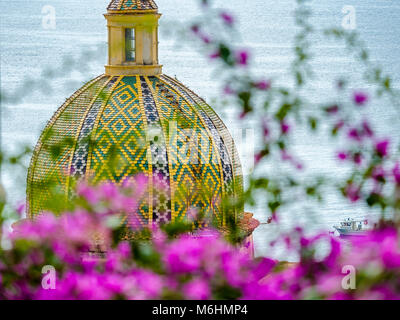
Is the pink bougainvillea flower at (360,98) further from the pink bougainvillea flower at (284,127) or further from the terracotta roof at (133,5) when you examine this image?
the terracotta roof at (133,5)

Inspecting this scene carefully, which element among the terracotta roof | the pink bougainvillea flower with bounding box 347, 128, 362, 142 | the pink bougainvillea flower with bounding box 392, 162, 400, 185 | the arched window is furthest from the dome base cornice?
the pink bougainvillea flower with bounding box 392, 162, 400, 185

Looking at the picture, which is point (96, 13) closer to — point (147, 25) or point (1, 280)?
point (147, 25)

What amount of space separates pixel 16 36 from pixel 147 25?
19.8 ft

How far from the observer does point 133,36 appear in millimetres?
14500

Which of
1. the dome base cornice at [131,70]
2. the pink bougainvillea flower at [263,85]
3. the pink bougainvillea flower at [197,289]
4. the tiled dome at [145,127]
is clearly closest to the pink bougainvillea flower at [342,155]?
the pink bougainvillea flower at [263,85]

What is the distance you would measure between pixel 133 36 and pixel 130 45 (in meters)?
0.11

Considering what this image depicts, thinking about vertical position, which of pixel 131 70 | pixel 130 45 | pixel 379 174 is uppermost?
pixel 130 45

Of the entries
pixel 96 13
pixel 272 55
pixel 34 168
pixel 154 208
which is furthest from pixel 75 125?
pixel 272 55

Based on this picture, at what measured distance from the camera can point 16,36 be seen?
1973 cm

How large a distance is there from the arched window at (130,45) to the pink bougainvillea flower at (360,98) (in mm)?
10290

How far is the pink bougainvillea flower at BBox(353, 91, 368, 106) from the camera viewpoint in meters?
4.02

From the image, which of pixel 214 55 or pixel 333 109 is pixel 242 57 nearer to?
pixel 214 55

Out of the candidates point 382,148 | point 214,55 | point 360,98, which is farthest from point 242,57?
point 382,148

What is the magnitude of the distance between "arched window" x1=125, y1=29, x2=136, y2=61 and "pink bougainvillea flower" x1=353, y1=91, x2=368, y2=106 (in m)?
10.3
